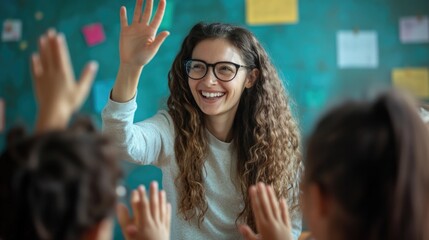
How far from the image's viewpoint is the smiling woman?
56.2 inches

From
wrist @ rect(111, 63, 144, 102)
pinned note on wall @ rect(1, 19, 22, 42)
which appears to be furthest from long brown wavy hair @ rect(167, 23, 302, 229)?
pinned note on wall @ rect(1, 19, 22, 42)

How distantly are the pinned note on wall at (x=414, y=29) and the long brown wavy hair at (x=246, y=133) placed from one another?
1.00 meters

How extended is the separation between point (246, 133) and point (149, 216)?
672mm

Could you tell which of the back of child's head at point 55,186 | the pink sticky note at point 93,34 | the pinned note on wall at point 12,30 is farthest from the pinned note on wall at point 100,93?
the back of child's head at point 55,186

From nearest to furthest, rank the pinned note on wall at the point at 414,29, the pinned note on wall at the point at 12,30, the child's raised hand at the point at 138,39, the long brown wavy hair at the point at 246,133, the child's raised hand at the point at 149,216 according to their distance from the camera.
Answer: the child's raised hand at the point at 149,216, the child's raised hand at the point at 138,39, the long brown wavy hair at the point at 246,133, the pinned note on wall at the point at 414,29, the pinned note on wall at the point at 12,30

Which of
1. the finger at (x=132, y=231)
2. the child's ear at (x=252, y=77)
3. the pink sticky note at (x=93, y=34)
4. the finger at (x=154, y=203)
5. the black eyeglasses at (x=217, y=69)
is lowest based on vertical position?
the finger at (x=132, y=231)

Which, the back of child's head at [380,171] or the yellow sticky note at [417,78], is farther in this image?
the yellow sticky note at [417,78]

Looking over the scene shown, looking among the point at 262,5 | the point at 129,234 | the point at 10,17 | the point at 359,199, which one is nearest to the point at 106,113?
the point at 129,234

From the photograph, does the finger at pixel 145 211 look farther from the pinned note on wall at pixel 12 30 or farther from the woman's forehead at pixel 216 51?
the pinned note on wall at pixel 12 30

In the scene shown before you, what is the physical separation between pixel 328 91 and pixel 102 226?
176cm

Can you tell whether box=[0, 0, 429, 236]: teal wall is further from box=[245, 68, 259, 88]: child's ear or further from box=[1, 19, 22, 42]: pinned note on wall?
box=[245, 68, 259, 88]: child's ear

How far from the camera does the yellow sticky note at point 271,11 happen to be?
2.26 metres

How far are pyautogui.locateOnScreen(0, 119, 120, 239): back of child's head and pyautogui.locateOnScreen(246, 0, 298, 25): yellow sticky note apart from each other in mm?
1704

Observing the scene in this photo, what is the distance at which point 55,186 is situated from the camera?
2.10ft
